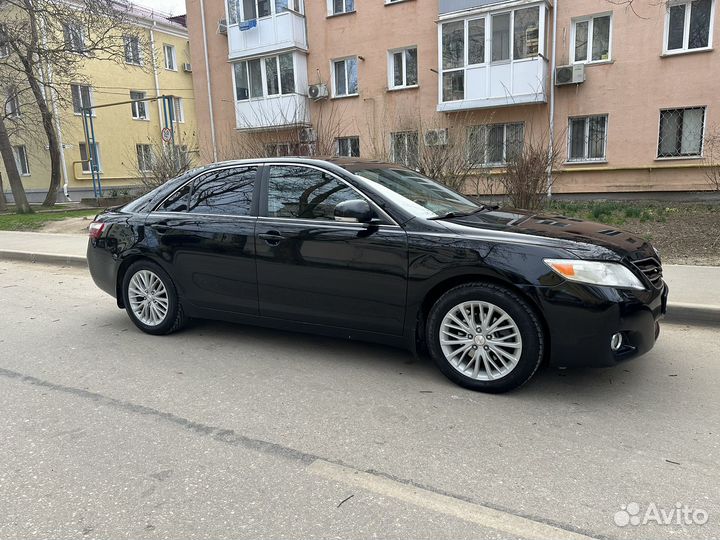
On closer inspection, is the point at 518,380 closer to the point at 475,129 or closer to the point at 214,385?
the point at 214,385

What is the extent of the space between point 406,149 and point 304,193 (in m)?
7.07

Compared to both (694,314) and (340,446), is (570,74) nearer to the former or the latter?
(694,314)

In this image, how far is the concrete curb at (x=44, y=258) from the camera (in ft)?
32.2

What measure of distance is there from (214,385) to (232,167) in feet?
6.71

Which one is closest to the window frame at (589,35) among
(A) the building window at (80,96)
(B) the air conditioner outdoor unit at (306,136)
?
(B) the air conditioner outdoor unit at (306,136)

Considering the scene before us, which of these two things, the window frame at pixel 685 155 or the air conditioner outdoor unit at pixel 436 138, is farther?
the window frame at pixel 685 155

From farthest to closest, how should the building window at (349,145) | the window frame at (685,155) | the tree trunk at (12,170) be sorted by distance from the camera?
the building window at (349,145) < the tree trunk at (12,170) < the window frame at (685,155)

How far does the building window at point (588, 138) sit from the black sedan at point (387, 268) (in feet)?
44.7

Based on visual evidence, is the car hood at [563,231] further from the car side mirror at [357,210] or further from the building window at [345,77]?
the building window at [345,77]

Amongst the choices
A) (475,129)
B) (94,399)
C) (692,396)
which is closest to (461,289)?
(692,396)

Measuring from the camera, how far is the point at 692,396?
143 inches

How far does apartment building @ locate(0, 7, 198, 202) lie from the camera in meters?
28.0

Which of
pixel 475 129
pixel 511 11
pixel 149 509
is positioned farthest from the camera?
pixel 511 11

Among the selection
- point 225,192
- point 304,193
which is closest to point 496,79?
point 225,192
